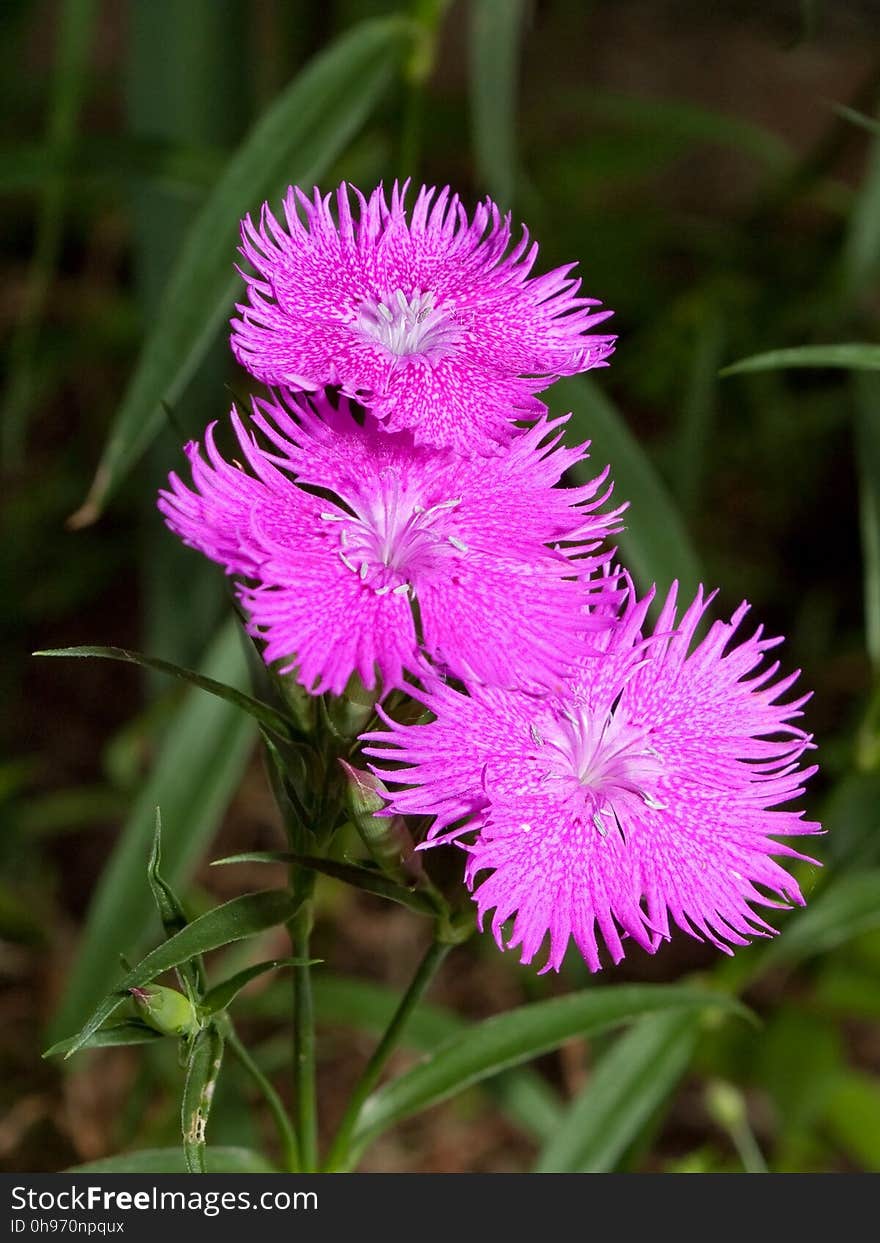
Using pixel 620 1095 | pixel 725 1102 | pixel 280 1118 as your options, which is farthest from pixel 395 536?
pixel 725 1102

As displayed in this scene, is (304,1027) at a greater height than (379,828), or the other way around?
(379,828)

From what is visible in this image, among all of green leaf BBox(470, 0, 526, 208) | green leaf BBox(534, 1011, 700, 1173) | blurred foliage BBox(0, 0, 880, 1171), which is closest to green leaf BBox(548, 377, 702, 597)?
blurred foliage BBox(0, 0, 880, 1171)

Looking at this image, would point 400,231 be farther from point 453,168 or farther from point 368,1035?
point 453,168

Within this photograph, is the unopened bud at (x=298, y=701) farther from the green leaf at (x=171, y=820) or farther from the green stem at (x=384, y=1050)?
the green leaf at (x=171, y=820)

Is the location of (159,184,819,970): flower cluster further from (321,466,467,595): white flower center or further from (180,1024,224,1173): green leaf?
(180,1024,224,1173): green leaf

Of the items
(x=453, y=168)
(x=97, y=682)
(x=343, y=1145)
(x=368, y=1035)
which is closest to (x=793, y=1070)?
(x=368, y=1035)

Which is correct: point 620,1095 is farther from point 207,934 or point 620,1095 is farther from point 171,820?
point 207,934
